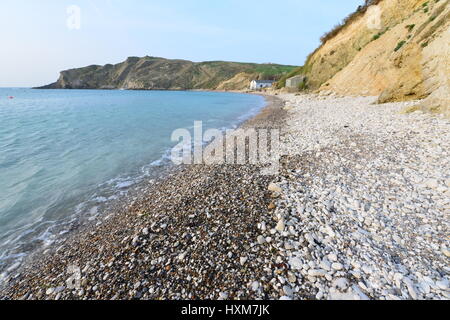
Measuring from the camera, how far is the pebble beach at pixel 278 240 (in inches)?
Result: 110

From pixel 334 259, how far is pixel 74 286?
4.54 meters

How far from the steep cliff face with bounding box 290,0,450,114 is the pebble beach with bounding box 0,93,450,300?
6720 millimetres

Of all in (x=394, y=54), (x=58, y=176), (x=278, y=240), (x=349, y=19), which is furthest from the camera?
(x=349, y=19)

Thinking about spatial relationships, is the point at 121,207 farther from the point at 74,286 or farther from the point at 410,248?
the point at 410,248

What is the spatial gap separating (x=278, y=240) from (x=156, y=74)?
595 ft

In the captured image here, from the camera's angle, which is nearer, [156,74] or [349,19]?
[349,19]

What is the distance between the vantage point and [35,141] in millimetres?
15344

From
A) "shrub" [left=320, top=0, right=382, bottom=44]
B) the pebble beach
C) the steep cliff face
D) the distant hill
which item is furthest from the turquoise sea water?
the distant hill

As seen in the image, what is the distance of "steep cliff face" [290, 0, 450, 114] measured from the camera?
998cm

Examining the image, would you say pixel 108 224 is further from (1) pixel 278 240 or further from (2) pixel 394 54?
(2) pixel 394 54

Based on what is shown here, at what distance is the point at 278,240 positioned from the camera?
3545mm

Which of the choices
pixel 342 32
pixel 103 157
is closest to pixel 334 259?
pixel 103 157

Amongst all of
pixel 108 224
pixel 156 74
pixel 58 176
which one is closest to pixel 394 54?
pixel 108 224

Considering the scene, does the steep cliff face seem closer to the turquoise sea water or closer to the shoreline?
the shoreline
